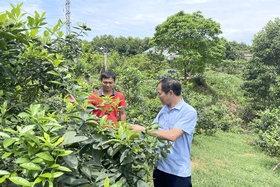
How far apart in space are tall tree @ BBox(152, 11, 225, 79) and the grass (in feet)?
29.3

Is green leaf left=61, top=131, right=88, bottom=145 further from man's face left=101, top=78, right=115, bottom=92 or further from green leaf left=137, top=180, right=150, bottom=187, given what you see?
man's face left=101, top=78, right=115, bottom=92

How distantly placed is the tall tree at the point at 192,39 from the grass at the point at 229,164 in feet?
29.3

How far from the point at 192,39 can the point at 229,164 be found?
462 inches

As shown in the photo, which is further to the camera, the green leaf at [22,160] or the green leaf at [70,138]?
the green leaf at [70,138]

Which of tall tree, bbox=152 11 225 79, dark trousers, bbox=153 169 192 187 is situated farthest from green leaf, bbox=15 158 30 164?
tall tree, bbox=152 11 225 79

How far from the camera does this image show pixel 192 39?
1688cm

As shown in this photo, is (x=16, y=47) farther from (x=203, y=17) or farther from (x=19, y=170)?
(x=203, y=17)

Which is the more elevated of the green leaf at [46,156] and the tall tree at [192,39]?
the tall tree at [192,39]

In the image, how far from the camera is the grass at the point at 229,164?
4996mm

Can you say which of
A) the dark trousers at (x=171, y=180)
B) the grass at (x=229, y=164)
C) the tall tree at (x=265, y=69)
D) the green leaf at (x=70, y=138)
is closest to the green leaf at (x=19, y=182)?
the green leaf at (x=70, y=138)

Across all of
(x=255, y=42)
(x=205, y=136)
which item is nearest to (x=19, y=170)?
(x=205, y=136)

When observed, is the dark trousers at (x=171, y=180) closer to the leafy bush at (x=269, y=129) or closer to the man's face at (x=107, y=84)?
the man's face at (x=107, y=84)

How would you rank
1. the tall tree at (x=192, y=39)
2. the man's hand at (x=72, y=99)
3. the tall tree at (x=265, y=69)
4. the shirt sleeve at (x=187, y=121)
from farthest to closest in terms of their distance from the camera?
the tall tree at (x=192, y=39)
the tall tree at (x=265, y=69)
the shirt sleeve at (x=187, y=121)
the man's hand at (x=72, y=99)

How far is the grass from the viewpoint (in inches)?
197
